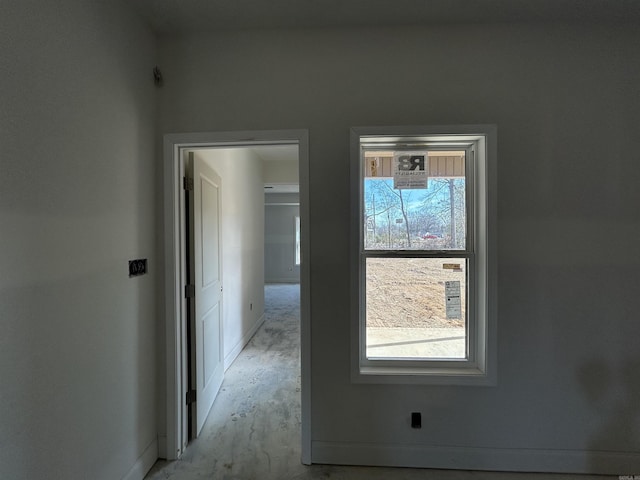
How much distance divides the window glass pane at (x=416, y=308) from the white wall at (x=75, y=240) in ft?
4.78

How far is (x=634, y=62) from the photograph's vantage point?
1.67 meters

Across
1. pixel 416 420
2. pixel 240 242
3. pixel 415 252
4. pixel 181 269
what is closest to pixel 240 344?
pixel 240 242

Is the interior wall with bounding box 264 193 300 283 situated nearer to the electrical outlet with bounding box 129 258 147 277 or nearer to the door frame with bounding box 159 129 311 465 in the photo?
the door frame with bounding box 159 129 311 465

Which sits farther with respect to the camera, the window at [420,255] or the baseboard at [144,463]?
the window at [420,255]

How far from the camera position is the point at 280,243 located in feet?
28.7

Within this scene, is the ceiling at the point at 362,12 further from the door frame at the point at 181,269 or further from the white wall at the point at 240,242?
the white wall at the point at 240,242

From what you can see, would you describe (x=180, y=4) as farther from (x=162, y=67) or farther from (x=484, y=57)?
(x=484, y=57)

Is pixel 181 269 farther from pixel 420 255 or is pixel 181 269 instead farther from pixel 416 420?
pixel 416 420

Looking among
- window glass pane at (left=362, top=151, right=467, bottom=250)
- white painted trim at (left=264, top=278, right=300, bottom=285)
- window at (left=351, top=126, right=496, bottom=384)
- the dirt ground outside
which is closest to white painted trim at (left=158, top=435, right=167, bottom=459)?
window at (left=351, top=126, right=496, bottom=384)

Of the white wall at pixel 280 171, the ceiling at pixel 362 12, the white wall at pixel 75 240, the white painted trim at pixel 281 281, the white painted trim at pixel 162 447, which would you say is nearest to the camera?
the white wall at pixel 75 240

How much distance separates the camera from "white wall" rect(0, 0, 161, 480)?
3.28ft

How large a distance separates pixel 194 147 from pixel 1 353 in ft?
4.51

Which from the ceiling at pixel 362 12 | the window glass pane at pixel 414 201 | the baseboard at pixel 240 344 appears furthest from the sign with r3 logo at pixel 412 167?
the baseboard at pixel 240 344

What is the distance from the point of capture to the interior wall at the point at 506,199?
1.68 meters
